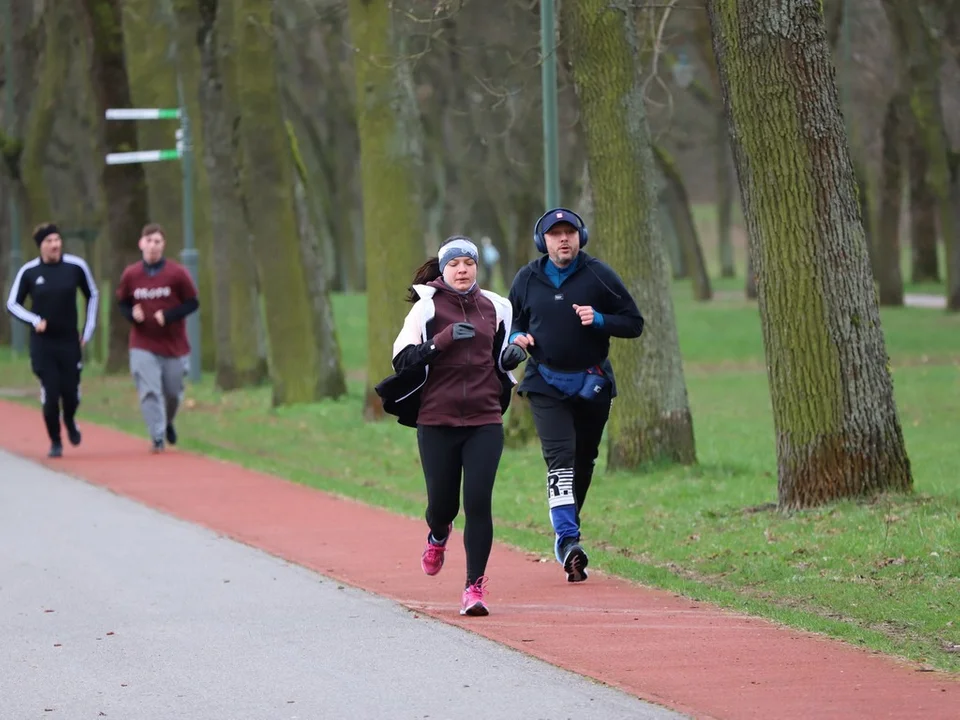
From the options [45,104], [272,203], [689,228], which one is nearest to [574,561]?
[272,203]

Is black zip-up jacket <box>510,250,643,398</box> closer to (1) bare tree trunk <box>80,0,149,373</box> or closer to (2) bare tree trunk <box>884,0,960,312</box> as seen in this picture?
(1) bare tree trunk <box>80,0,149,373</box>

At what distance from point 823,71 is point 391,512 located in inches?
176

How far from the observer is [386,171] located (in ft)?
68.8

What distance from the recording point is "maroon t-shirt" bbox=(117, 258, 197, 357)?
57.4 feet

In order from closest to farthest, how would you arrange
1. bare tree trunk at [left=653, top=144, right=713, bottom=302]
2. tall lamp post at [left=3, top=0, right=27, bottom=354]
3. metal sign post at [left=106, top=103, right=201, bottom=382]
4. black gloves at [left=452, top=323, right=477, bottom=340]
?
black gloves at [left=452, top=323, right=477, bottom=340] < metal sign post at [left=106, top=103, right=201, bottom=382] < tall lamp post at [left=3, top=0, right=27, bottom=354] < bare tree trunk at [left=653, top=144, right=713, bottom=302]

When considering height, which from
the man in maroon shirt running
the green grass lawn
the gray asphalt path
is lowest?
the green grass lawn

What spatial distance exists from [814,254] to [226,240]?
1706cm

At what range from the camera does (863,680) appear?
7375 mm

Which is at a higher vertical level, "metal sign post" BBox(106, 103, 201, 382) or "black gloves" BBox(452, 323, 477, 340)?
"metal sign post" BBox(106, 103, 201, 382)

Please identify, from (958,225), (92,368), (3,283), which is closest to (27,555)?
(92,368)

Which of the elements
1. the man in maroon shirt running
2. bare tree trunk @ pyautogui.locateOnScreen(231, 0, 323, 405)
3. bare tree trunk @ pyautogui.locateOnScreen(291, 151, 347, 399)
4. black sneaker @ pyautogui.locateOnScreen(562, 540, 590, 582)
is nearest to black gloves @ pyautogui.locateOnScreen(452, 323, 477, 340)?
black sneaker @ pyautogui.locateOnScreen(562, 540, 590, 582)

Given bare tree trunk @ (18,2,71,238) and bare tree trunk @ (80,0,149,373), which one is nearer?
bare tree trunk @ (80,0,149,373)

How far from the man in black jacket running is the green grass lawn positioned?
1.70 m

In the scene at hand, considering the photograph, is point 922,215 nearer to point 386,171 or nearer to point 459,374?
point 386,171
